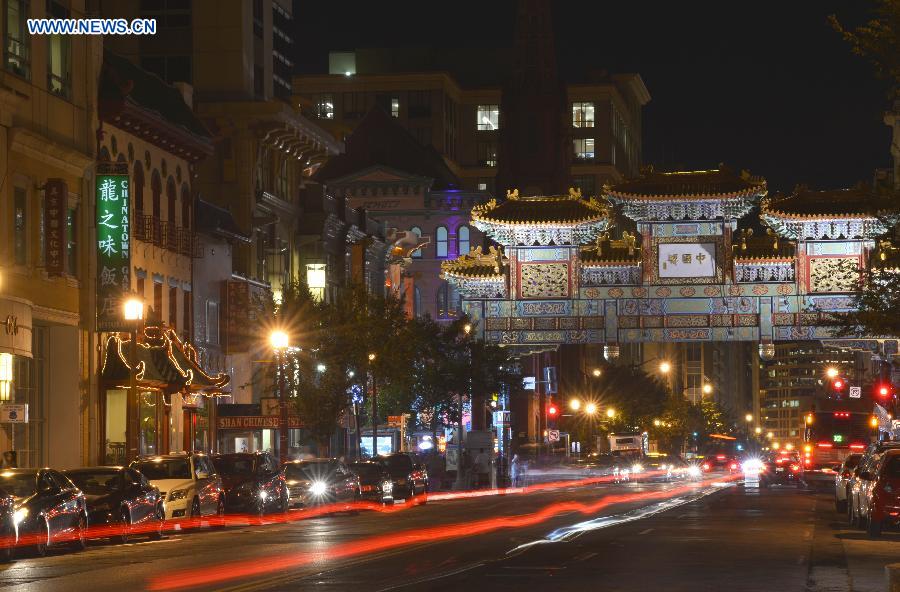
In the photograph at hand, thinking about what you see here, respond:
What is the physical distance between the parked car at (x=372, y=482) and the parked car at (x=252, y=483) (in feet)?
14.8

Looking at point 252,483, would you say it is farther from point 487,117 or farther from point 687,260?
point 487,117

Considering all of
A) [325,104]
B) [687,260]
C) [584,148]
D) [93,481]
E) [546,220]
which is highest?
[325,104]

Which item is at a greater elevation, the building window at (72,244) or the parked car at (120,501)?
the building window at (72,244)

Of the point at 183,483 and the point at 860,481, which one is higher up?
the point at 183,483

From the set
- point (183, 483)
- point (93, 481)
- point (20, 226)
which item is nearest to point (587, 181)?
point (20, 226)

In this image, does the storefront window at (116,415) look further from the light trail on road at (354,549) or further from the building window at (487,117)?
the building window at (487,117)

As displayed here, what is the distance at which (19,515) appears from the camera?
2750 cm

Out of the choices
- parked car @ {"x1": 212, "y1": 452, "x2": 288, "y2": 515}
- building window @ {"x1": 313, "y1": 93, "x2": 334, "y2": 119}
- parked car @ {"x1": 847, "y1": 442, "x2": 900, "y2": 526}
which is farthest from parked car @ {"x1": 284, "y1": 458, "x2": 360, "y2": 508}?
building window @ {"x1": 313, "y1": 93, "x2": 334, "y2": 119}

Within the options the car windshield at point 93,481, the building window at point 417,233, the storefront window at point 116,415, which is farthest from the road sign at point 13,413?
the building window at point 417,233

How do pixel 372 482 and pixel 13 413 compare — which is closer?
pixel 13 413

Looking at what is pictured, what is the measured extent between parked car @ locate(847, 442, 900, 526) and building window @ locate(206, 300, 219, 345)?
95.5 feet

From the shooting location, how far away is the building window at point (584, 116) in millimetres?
189875

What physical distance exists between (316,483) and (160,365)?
30.5ft

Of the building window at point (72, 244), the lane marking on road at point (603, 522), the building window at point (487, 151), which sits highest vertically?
the building window at point (487, 151)
